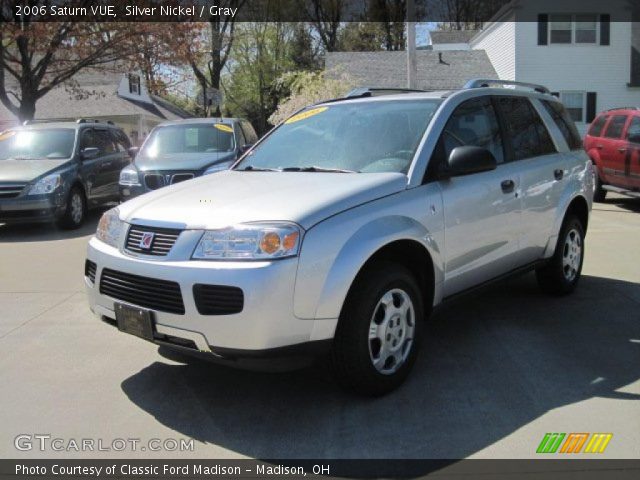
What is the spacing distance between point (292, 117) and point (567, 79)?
916 inches

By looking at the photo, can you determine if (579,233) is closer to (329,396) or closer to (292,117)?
(292,117)

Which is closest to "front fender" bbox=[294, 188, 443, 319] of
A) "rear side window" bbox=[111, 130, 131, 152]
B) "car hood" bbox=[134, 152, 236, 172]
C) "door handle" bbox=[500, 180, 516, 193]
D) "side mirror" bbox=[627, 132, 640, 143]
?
"door handle" bbox=[500, 180, 516, 193]

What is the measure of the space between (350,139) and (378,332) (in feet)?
5.04

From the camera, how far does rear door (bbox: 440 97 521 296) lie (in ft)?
14.4

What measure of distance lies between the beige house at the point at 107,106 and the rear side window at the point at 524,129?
95.3 feet

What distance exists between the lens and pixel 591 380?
13.6 feet

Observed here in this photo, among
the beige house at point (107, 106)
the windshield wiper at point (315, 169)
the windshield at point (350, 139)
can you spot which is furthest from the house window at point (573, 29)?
the windshield wiper at point (315, 169)

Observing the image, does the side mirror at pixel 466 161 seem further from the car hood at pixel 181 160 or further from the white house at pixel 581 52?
the white house at pixel 581 52

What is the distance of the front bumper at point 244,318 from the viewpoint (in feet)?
10.9

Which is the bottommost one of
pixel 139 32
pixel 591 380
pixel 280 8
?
pixel 591 380

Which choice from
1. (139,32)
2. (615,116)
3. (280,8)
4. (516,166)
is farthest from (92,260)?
(280,8)

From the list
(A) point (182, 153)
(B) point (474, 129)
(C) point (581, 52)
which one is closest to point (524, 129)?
(B) point (474, 129)

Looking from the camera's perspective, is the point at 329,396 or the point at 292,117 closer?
the point at 329,396

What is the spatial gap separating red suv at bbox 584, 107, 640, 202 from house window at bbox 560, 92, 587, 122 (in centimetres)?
1361
